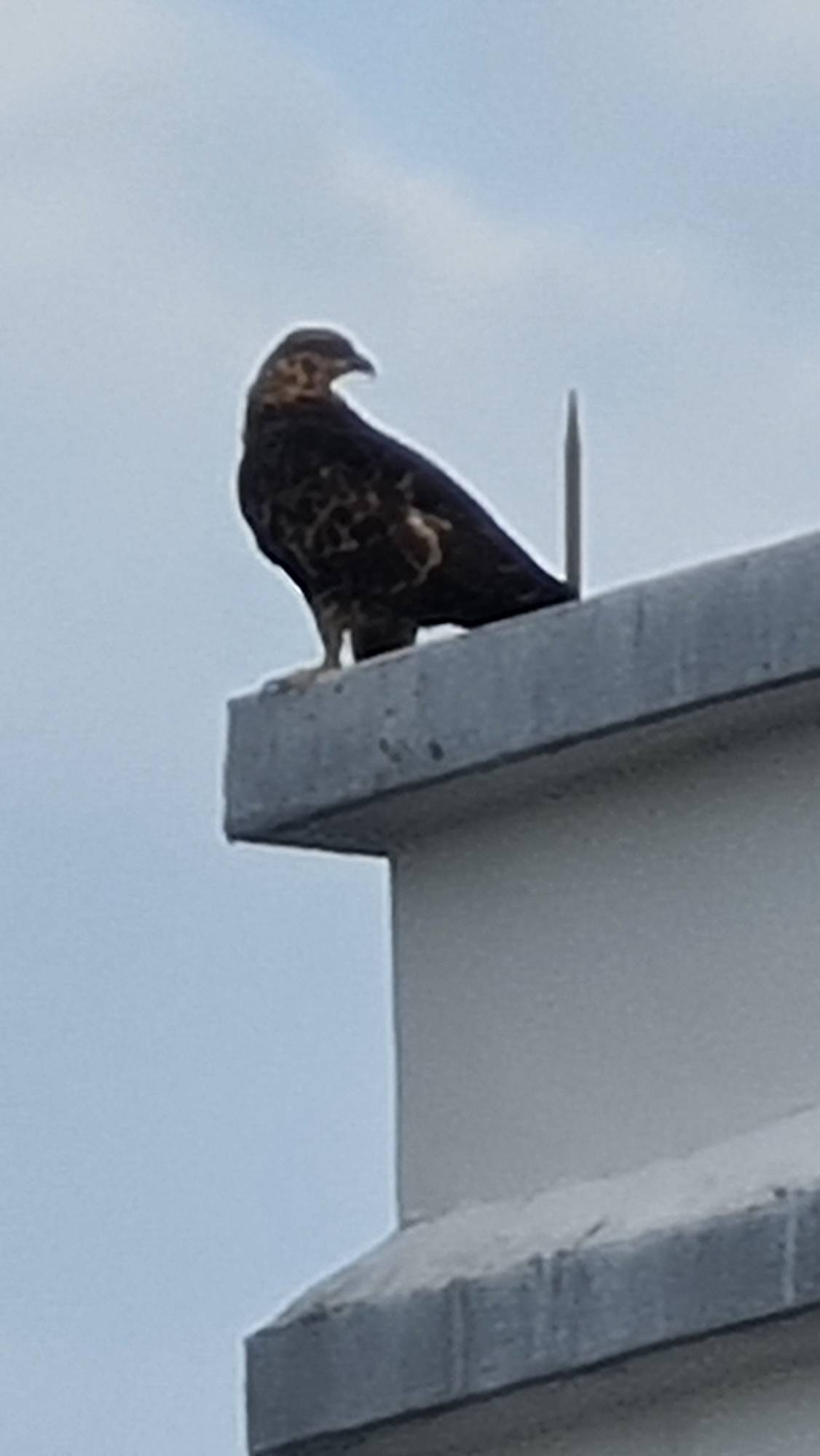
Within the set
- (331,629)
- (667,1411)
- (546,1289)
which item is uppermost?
(331,629)

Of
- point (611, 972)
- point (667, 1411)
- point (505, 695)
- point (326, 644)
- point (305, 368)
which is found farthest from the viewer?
point (305, 368)

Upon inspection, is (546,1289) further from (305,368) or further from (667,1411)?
(305,368)

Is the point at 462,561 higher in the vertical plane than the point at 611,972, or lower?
higher

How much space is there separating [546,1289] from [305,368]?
2.39 meters

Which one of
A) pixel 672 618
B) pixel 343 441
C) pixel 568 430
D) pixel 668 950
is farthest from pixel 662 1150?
pixel 343 441

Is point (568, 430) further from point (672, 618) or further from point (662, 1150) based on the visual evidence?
point (662, 1150)

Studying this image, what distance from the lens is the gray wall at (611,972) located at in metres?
6.02

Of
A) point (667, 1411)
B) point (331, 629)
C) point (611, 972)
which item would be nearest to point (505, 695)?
point (611, 972)

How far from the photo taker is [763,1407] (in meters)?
5.76

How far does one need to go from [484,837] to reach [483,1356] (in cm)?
86

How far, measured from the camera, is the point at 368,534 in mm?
7215

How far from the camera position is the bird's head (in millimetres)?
7711

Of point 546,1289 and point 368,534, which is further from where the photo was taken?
point 368,534

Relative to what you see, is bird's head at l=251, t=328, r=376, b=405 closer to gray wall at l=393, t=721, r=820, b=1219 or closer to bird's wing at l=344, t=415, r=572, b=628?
bird's wing at l=344, t=415, r=572, b=628
